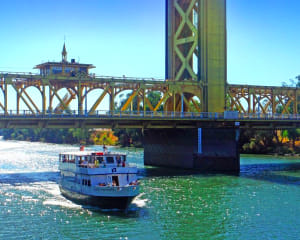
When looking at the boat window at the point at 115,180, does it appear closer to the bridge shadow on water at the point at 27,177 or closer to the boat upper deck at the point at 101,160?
the boat upper deck at the point at 101,160

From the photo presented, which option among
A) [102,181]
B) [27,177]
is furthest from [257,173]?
[102,181]

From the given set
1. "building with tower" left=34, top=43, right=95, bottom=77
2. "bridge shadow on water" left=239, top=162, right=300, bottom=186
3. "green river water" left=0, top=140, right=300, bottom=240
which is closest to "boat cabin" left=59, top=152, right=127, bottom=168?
"green river water" left=0, top=140, right=300, bottom=240

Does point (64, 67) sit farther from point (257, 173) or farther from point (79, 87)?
point (257, 173)

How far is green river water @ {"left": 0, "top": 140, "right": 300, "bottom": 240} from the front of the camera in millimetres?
38219

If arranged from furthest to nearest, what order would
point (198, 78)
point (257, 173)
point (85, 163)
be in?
point (198, 78)
point (257, 173)
point (85, 163)

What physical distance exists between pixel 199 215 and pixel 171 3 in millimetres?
62774

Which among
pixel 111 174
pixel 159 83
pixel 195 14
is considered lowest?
pixel 111 174

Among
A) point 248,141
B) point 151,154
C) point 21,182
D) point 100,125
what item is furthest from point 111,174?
point 248,141

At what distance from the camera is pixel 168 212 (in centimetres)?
4522

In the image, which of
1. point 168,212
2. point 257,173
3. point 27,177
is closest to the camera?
point 168,212

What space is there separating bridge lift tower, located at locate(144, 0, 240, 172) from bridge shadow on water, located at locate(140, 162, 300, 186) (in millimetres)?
3167

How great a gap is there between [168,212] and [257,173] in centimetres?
3501

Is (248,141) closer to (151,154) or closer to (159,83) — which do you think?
(151,154)

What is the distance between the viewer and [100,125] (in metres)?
74.6
